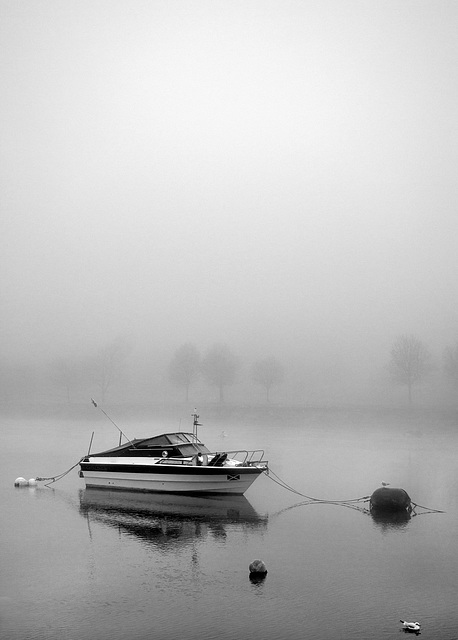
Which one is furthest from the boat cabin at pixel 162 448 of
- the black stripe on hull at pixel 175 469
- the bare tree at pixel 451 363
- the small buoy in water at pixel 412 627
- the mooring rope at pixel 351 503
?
the bare tree at pixel 451 363

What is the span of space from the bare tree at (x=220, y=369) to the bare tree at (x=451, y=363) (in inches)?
2100

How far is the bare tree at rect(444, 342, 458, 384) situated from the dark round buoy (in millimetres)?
99468

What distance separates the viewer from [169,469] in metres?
34.7

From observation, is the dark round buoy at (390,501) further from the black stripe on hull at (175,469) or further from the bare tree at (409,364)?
the bare tree at (409,364)

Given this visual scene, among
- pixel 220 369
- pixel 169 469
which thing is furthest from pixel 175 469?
pixel 220 369

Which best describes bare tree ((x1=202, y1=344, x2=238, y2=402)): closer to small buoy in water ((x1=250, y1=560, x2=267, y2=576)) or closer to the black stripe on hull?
the black stripe on hull

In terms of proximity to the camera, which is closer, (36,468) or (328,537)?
(328,537)

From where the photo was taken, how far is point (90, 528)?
28.2 metres

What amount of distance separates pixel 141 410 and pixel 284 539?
4981 inches

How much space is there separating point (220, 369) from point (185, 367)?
32.3 ft

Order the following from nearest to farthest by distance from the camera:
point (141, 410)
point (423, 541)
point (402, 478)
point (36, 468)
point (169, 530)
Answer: point (423, 541), point (169, 530), point (402, 478), point (36, 468), point (141, 410)

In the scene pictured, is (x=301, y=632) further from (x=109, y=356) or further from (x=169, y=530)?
(x=109, y=356)

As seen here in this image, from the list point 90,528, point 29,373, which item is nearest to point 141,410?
point 29,373

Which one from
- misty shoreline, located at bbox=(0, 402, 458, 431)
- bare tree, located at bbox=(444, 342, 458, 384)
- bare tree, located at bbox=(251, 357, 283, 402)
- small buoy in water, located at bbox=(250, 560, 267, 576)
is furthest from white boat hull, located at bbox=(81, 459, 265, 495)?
bare tree, located at bbox=(251, 357, 283, 402)
